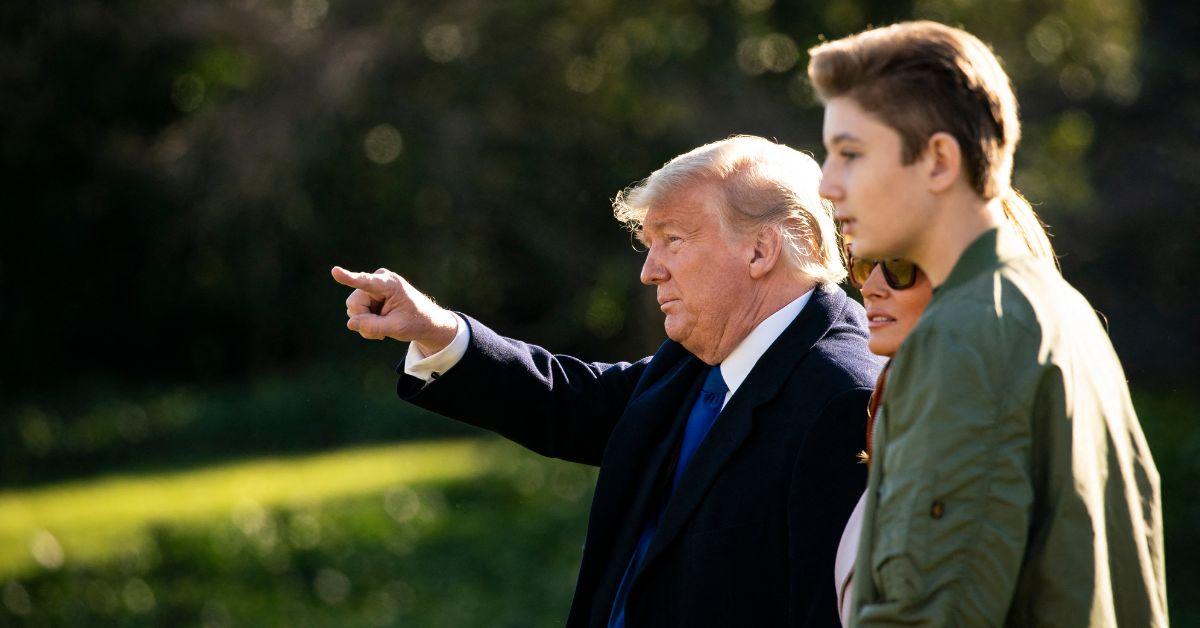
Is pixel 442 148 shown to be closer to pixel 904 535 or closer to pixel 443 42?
pixel 443 42

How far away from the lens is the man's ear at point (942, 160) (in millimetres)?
1764

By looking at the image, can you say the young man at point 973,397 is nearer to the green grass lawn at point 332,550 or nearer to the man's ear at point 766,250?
the man's ear at point 766,250

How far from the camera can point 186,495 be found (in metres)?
9.58

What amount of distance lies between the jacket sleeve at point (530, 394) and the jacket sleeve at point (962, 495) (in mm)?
1524

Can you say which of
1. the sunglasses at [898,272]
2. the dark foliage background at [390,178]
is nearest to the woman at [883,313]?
the sunglasses at [898,272]

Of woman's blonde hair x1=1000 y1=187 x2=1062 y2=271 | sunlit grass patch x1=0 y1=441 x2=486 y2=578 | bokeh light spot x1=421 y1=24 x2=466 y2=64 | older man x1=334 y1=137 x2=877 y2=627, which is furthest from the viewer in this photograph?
bokeh light spot x1=421 y1=24 x2=466 y2=64

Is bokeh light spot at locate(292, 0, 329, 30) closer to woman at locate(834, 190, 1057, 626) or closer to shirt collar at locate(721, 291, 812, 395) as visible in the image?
shirt collar at locate(721, 291, 812, 395)

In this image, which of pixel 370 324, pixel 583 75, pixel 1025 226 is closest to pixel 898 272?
pixel 1025 226

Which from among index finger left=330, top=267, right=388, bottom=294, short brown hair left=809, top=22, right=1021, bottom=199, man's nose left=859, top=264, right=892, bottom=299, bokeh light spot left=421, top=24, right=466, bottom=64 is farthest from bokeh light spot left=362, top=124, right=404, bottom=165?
short brown hair left=809, top=22, right=1021, bottom=199

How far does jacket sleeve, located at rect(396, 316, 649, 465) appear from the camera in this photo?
3.07 metres

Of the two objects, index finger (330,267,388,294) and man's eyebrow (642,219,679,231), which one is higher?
man's eyebrow (642,219,679,231)

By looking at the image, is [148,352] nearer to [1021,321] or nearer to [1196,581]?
[1196,581]

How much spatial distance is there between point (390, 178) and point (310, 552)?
5166 millimetres

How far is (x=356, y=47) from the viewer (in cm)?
1196
